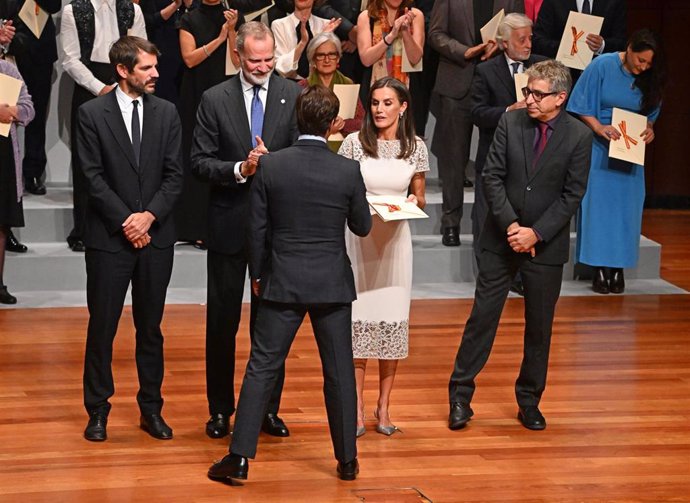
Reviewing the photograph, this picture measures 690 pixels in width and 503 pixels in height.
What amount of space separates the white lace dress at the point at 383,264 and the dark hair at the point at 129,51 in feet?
2.97

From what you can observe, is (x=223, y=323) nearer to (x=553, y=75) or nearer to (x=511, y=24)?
(x=553, y=75)

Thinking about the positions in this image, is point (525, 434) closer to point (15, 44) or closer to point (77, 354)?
point (77, 354)

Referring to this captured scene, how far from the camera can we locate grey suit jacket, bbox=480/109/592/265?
5.61 m

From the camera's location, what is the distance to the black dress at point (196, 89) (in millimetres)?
8125

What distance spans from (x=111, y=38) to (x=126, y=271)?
3073mm

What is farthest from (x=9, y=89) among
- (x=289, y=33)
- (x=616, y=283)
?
(x=616, y=283)

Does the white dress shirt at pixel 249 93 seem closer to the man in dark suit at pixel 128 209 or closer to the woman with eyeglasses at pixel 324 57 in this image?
the man in dark suit at pixel 128 209

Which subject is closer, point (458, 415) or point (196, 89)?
point (458, 415)

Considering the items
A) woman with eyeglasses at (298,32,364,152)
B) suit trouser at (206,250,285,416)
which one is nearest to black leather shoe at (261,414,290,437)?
suit trouser at (206,250,285,416)

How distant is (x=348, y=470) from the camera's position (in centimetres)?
510

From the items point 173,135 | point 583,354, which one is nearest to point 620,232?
point 583,354

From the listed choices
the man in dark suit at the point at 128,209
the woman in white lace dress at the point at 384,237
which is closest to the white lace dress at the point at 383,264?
the woman in white lace dress at the point at 384,237

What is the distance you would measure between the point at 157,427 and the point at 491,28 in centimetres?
389

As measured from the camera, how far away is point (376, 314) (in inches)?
221
